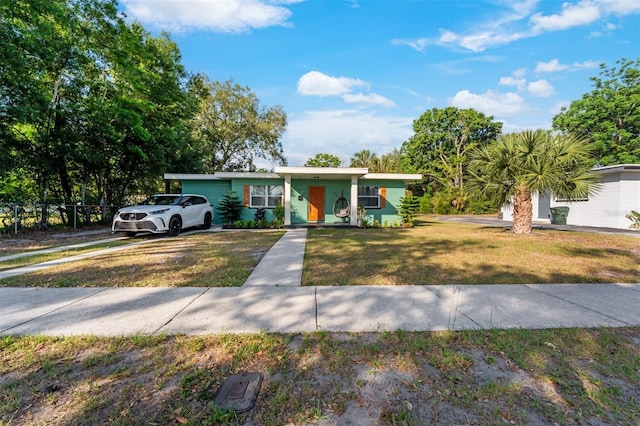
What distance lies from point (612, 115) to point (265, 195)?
3072 cm

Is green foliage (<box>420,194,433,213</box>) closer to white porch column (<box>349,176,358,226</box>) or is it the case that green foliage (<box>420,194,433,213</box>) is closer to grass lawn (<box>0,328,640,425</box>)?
white porch column (<box>349,176,358,226</box>)

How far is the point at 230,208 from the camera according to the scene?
13.7 meters

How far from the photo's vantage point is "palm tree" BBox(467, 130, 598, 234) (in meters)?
9.16

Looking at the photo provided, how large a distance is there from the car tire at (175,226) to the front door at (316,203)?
6.37m

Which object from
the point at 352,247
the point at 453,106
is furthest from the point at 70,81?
the point at 453,106

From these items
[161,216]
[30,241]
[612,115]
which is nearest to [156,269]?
[161,216]

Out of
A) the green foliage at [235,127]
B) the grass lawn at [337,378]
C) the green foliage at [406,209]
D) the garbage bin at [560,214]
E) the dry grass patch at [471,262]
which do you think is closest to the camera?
the grass lawn at [337,378]

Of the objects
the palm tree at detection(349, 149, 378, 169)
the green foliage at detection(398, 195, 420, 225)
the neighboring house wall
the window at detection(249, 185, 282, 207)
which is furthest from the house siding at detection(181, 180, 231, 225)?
the palm tree at detection(349, 149, 378, 169)

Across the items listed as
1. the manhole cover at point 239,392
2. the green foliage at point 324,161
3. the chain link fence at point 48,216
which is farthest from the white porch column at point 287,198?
the green foliage at point 324,161

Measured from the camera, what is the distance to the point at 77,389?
190 centimetres

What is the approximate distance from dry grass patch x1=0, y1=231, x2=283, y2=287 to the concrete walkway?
313mm

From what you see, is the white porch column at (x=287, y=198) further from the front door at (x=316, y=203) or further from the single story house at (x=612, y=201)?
the single story house at (x=612, y=201)

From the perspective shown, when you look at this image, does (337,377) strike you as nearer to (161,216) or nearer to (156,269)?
(156,269)

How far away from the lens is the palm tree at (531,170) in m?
9.16
